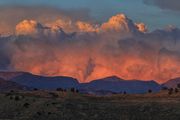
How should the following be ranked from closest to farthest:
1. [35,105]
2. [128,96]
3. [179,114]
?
[179,114] → [35,105] → [128,96]

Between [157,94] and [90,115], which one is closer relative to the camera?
[90,115]

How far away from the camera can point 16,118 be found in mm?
96625

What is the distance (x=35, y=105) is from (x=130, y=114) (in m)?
18.8

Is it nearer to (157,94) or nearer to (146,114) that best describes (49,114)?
(146,114)

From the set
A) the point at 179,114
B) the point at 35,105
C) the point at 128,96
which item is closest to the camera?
the point at 179,114

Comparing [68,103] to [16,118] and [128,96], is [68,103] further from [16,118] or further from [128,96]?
[128,96]

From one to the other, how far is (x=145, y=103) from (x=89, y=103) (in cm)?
1080

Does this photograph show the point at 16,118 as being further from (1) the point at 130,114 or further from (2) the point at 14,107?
(1) the point at 130,114

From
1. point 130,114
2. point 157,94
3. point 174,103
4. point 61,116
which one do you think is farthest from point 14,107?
point 157,94

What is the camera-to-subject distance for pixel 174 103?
103250 millimetres

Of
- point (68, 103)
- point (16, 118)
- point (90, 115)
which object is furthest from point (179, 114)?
point (16, 118)

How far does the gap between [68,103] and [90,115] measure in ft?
31.5

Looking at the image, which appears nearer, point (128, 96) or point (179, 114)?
point (179, 114)

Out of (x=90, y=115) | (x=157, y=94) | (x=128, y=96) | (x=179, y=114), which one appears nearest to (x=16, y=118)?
(x=90, y=115)
